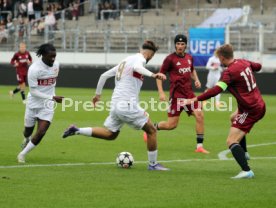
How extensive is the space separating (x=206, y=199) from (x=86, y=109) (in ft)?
59.0

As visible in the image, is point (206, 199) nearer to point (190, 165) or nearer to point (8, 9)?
point (190, 165)

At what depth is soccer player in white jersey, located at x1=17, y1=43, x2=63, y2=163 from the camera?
15.0 metres

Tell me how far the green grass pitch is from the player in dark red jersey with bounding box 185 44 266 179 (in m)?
0.47

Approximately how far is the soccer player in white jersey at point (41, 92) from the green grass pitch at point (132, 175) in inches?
21.4

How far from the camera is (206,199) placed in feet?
36.2

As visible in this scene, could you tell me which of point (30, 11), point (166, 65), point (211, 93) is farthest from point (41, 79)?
point (30, 11)

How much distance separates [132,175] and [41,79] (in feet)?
9.56

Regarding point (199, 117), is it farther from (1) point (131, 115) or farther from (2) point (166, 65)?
(1) point (131, 115)

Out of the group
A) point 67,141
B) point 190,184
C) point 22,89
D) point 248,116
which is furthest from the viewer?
point 22,89

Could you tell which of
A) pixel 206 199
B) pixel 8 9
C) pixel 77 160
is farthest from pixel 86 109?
pixel 8 9

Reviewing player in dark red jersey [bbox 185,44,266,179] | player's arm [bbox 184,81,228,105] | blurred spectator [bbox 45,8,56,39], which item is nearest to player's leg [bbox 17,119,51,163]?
player's arm [bbox 184,81,228,105]

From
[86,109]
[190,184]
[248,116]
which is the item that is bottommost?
[86,109]

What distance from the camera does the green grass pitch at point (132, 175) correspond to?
1095 cm

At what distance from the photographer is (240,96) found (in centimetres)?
1314
